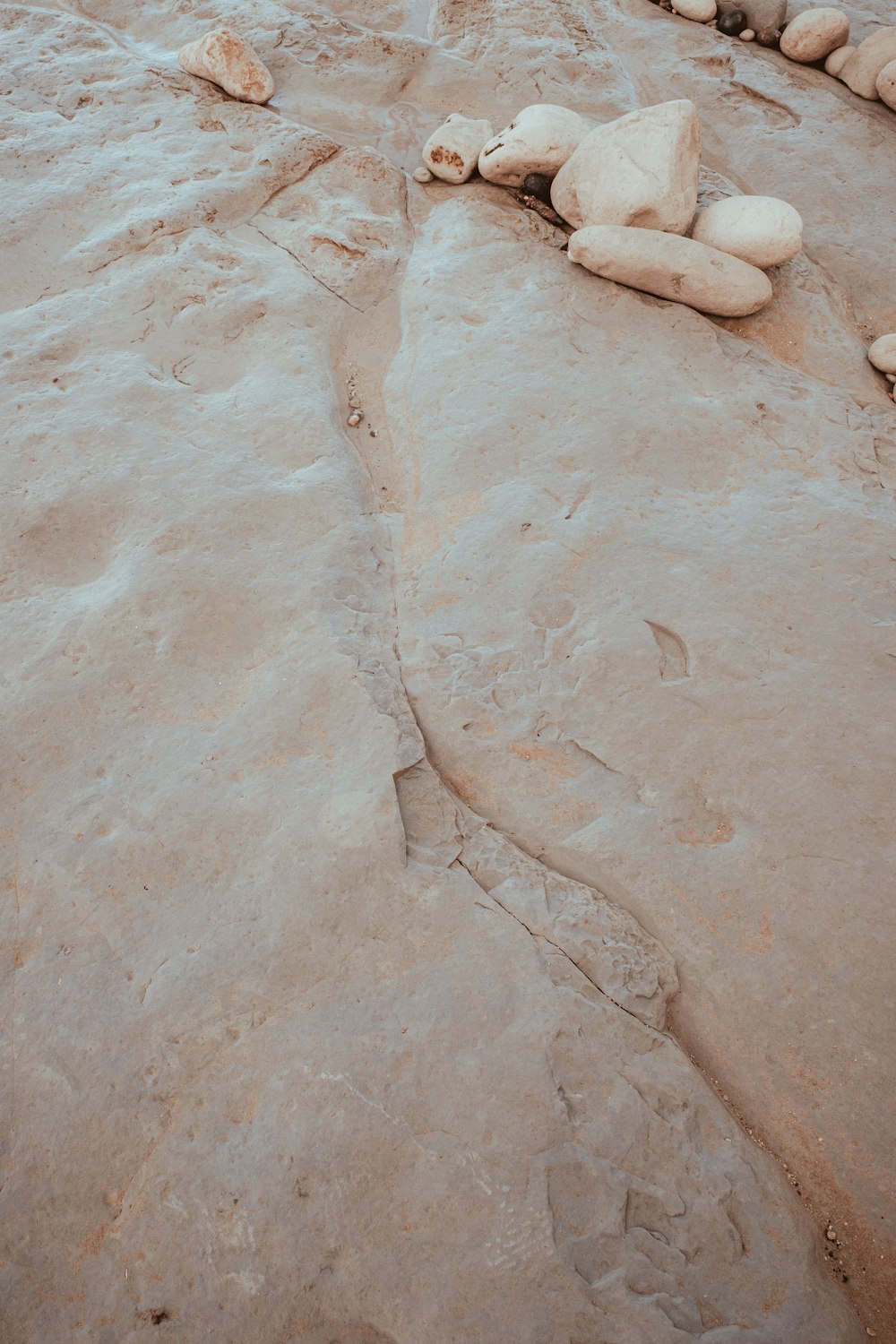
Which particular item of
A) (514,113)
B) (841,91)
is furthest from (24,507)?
(841,91)

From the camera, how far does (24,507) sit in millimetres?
2656

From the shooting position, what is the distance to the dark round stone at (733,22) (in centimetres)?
497

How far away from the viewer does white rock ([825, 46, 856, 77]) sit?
15.3ft

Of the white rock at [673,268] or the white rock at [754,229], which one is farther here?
the white rock at [754,229]

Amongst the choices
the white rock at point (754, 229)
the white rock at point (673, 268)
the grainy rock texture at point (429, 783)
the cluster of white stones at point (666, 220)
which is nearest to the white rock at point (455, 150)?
the grainy rock texture at point (429, 783)

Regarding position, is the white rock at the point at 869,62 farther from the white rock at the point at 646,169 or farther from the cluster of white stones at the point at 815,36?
the white rock at the point at 646,169

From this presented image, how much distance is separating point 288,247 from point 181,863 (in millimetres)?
2743

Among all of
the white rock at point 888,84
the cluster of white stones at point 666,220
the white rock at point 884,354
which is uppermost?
the white rock at point 888,84

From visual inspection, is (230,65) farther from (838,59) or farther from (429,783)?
(429,783)

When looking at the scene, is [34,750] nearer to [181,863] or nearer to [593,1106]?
[181,863]

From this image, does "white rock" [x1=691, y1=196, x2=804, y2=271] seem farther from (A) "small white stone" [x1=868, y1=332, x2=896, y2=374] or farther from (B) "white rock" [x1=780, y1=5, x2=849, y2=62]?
(B) "white rock" [x1=780, y1=5, x2=849, y2=62]

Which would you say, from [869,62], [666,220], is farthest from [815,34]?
[666,220]

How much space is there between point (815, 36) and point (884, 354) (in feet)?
8.79

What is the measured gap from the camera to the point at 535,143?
3795 mm
